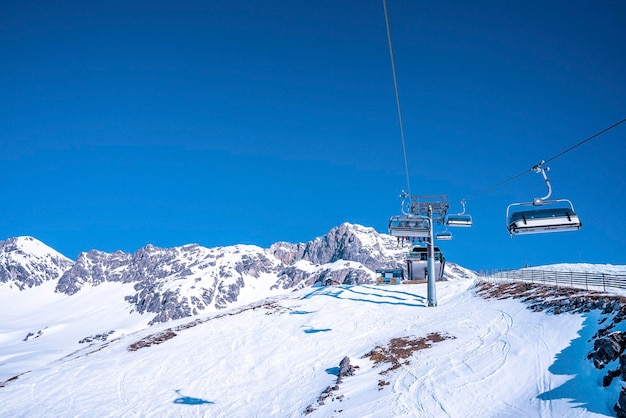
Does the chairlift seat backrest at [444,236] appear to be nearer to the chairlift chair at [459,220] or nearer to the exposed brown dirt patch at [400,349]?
the chairlift chair at [459,220]

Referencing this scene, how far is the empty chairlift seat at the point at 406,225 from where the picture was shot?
32.8 metres

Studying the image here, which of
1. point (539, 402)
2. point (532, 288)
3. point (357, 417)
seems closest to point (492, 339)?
point (539, 402)

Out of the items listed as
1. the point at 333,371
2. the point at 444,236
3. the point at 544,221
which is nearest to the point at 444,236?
the point at 444,236

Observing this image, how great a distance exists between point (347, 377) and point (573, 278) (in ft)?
84.7

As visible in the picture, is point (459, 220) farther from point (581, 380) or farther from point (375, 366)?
point (581, 380)

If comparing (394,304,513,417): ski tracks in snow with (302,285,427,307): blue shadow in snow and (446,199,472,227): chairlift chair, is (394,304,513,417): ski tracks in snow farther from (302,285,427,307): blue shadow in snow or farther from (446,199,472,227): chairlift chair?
(302,285,427,307): blue shadow in snow

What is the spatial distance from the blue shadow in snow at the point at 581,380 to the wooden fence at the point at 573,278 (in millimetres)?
12267

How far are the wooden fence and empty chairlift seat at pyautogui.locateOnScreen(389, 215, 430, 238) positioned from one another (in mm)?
12100

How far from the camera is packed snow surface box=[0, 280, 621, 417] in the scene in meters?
15.9

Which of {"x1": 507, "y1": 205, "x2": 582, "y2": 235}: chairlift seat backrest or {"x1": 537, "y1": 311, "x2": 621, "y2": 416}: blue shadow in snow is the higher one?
{"x1": 507, "y1": 205, "x2": 582, "y2": 235}: chairlift seat backrest

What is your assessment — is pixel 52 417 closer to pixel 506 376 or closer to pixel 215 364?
pixel 215 364

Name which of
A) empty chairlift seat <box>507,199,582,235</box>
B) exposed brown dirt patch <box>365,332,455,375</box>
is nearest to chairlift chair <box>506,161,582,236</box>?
empty chairlift seat <box>507,199,582,235</box>

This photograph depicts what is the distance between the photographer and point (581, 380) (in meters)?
14.7

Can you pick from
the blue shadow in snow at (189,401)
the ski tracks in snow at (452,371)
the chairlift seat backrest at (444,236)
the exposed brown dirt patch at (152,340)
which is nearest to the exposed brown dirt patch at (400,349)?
the ski tracks in snow at (452,371)
